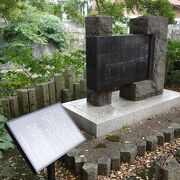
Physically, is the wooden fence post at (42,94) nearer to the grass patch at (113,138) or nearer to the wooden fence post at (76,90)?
the wooden fence post at (76,90)

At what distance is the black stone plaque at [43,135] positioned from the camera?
2.25m

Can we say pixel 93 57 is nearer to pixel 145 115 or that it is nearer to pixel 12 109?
pixel 145 115

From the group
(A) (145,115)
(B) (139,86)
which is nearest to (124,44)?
(B) (139,86)

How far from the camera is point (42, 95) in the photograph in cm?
542

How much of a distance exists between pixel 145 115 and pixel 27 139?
3146 millimetres

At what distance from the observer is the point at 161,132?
4.33 m

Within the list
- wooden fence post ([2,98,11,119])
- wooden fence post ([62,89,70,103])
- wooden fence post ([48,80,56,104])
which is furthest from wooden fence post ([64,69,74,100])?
wooden fence post ([2,98,11,119])

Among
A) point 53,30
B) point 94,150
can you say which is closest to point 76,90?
point 94,150

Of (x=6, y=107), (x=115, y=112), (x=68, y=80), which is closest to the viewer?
(x=115, y=112)

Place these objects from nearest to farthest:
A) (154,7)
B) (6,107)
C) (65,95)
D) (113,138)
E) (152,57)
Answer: (113,138) → (6,107) → (152,57) → (65,95) → (154,7)

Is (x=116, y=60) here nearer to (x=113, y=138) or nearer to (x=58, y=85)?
(x=113, y=138)

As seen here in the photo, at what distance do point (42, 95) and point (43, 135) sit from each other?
301 centimetres

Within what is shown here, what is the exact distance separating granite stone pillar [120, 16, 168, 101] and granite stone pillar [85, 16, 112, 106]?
597mm

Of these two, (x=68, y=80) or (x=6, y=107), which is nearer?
(x=6, y=107)
